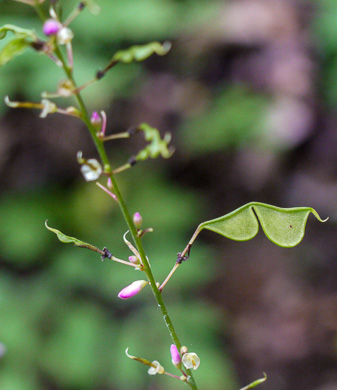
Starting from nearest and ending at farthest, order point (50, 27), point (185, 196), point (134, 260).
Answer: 1. point (50, 27)
2. point (134, 260)
3. point (185, 196)

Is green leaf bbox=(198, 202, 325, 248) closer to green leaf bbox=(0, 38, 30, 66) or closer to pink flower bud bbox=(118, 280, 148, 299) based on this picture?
pink flower bud bbox=(118, 280, 148, 299)

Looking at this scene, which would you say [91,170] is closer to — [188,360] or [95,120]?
[95,120]

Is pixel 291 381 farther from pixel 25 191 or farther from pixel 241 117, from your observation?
pixel 25 191

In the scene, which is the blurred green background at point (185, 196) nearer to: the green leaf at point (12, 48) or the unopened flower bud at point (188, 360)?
the unopened flower bud at point (188, 360)

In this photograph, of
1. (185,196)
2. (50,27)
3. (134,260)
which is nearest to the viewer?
(50,27)

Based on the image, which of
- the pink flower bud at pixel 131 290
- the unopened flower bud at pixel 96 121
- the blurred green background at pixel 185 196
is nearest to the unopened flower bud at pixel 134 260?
the pink flower bud at pixel 131 290

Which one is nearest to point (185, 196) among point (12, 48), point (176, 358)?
point (176, 358)

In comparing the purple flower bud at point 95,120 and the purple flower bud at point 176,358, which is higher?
the purple flower bud at point 95,120
